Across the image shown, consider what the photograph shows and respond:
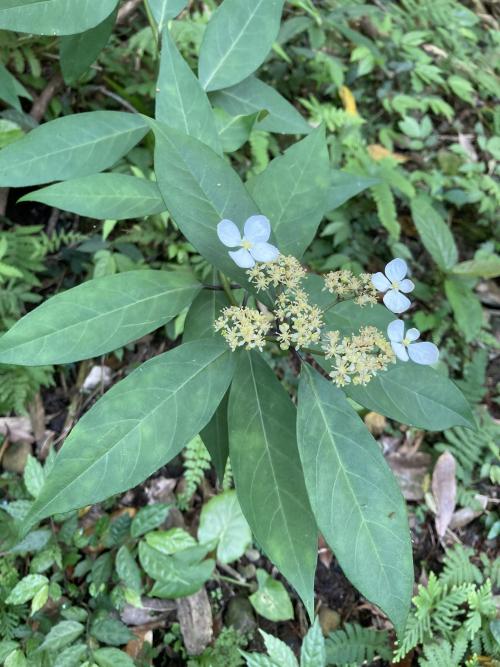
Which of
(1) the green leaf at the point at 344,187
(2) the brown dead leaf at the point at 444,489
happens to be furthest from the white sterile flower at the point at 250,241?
(2) the brown dead leaf at the point at 444,489

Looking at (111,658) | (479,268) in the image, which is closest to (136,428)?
(111,658)

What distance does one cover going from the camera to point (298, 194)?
1601 millimetres

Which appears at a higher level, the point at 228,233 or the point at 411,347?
the point at 228,233

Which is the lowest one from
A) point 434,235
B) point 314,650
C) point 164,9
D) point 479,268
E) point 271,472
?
point 314,650

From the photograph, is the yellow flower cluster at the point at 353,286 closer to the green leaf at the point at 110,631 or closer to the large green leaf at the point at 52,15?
the large green leaf at the point at 52,15

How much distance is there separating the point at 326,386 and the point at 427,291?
2.29m

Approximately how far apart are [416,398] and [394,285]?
12.7 inches

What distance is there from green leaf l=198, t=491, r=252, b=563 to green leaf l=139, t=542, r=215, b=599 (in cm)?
20

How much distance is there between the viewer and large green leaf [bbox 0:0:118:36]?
1.58 m

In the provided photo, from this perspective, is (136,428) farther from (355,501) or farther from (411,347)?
(411,347)

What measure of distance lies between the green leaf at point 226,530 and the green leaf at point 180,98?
5.83 ft

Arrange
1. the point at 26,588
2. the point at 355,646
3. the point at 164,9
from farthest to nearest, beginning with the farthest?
the point at 355,646 < the point at 26,588 < the point at 164,9

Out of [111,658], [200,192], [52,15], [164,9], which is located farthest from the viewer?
[111,658]

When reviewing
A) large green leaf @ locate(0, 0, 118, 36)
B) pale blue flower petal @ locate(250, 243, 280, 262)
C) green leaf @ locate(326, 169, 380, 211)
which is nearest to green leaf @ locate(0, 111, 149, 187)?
large green leaf @ locate(0, 0, 118, 36)
